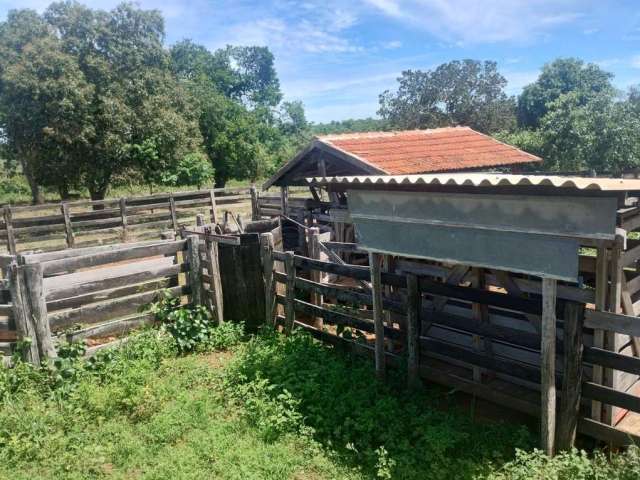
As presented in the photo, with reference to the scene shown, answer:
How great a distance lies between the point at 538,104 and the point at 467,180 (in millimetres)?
52471

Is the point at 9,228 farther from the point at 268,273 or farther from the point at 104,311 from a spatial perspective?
the point at 268,273

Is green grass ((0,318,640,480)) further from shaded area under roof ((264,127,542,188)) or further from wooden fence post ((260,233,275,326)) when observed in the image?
shaded area under roof ((264,127,542,188))

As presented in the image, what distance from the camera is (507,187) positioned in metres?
3.94

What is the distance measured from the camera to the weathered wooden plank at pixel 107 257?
6012 mm

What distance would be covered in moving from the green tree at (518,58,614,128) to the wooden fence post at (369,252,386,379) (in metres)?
48.3

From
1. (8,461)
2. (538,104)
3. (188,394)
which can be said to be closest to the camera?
(8,461)

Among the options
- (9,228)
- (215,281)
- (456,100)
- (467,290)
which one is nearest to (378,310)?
(467,290)

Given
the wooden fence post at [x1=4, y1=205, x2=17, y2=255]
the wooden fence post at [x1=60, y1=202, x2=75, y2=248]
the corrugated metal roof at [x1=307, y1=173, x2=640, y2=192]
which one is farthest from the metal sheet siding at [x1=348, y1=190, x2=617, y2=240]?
the wooden fence post at [x1=4, y1=205, x2=17, y2=255]

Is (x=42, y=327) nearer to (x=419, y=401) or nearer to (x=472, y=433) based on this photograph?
(x=419, y=401)

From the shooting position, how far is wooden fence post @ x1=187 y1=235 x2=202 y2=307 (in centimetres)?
731

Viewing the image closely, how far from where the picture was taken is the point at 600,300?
4.09 meters

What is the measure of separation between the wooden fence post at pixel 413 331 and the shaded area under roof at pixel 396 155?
362cm

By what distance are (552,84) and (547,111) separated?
5350 millimetres

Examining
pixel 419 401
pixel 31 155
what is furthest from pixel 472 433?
pixel 31 155
